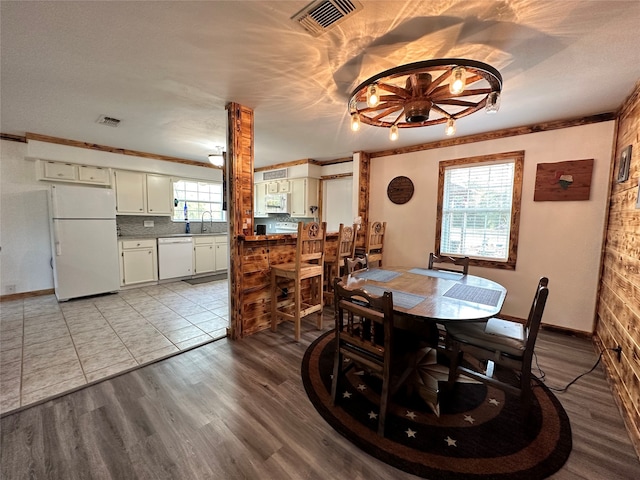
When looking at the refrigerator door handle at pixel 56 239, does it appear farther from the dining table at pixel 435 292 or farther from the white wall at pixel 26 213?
the dining table at pixel 435 292

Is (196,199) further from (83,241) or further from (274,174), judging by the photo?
(83,241)

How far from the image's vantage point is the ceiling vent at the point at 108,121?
3082 millimetres

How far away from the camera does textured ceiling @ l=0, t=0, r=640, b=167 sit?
1458 millimetres

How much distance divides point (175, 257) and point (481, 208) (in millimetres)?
5327

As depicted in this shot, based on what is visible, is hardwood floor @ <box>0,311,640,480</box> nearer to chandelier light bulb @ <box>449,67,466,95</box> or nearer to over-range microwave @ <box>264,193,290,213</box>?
chandelier light bulb @ <box>449,67,466,95</box>

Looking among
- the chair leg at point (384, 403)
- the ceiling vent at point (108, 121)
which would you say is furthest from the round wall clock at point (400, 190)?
the ceiling vent at point (108, 121)

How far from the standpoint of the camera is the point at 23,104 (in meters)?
2.69

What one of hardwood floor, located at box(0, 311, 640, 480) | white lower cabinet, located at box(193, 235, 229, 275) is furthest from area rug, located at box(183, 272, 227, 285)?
hardwood floor, located at box(0, 311, 640, 480)

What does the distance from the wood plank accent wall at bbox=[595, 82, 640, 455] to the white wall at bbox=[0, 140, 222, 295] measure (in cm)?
657

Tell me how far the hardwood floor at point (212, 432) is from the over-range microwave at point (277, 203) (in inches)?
153

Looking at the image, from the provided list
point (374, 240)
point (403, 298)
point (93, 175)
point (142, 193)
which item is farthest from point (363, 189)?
point (93, 175)

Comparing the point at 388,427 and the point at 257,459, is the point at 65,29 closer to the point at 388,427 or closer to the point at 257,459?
the point at 257,459

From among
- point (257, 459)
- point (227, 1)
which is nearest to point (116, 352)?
point (257, 459)

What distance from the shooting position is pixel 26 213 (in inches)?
157
